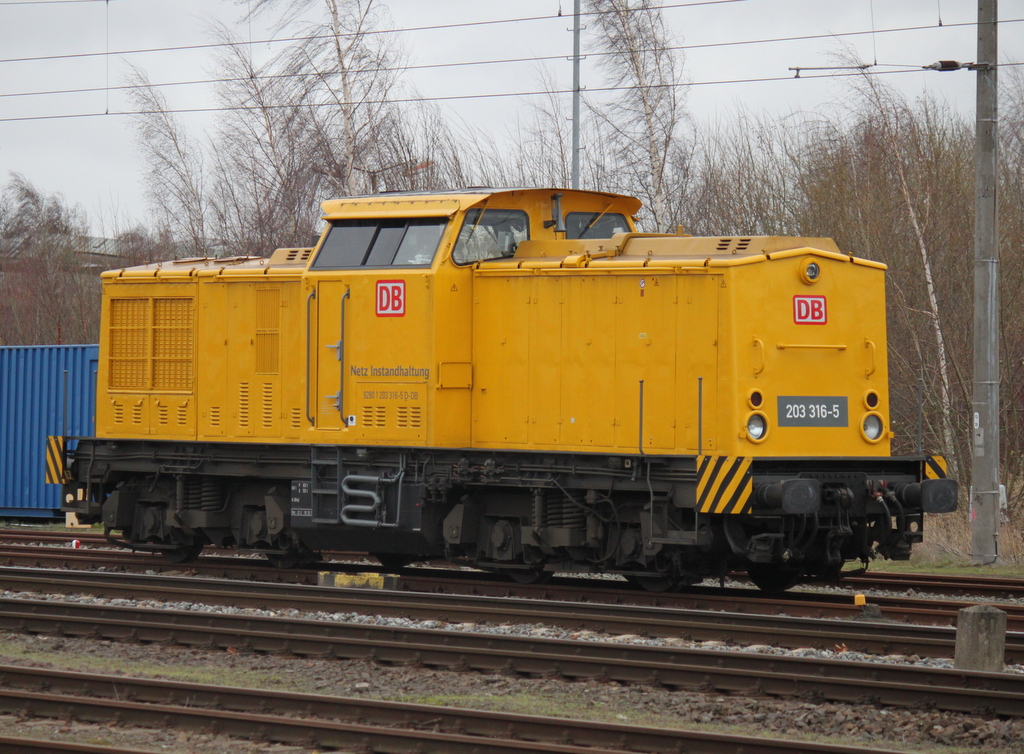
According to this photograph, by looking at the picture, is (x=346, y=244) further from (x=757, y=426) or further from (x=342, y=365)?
(x=757, y=426)

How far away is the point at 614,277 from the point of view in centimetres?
1064

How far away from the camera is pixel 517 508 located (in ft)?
36.8

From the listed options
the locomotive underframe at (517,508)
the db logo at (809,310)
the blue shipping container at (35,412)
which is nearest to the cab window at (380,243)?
the locomotive underframe at (517,508)

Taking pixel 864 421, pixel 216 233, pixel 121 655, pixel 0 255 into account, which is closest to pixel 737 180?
pixel 864 421

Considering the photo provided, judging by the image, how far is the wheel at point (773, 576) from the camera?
11133mm

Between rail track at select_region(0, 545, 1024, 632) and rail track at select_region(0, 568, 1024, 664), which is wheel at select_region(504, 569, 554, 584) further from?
rail track at select_region(0, 568, 1024, 664)

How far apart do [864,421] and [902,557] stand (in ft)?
4.09

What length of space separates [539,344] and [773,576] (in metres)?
3.11

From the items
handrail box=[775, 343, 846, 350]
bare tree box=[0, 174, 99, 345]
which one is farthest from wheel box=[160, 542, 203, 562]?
bare tree box=[0, 174, 99, 345]

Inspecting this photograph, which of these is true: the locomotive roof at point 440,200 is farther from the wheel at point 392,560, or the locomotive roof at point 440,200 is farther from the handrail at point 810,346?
the wheel at point 392,560

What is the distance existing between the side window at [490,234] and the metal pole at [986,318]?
5.54 m

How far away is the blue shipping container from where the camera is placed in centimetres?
1905

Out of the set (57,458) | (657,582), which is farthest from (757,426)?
(57,458)

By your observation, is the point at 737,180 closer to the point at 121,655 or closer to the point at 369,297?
the point at 369,297
